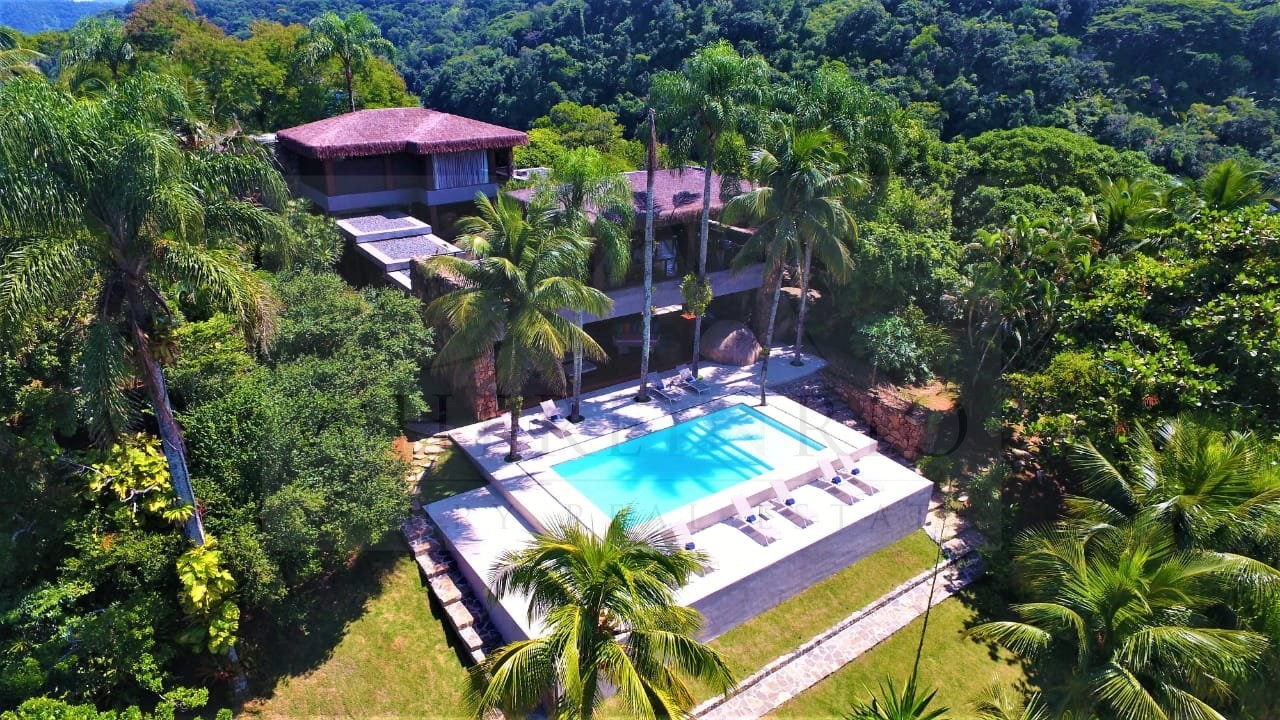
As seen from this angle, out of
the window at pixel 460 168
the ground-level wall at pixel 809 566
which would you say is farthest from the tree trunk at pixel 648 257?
the window at pixel 460 168

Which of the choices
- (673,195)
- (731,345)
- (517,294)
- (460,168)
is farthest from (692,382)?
(460,168)

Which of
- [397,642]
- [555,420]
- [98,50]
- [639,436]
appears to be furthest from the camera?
[98,50]

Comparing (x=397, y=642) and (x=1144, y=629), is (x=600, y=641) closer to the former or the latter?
(x=1144, y=629)

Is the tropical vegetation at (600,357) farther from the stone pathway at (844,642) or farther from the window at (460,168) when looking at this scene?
the window at (460,168)

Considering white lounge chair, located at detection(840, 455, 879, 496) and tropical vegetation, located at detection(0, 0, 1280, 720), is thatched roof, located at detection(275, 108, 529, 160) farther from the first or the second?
white lounge chair, located at detection(840, 455, 879, 496)

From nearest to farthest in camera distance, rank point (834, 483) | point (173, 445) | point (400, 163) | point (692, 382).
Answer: point (173, 445) < point (834, 483) < point (692, 382) < point (400, 163)

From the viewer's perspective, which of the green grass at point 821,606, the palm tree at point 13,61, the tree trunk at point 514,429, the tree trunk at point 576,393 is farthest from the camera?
the tree trunk at point 576,393

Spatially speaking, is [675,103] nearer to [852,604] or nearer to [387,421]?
[387,421]
